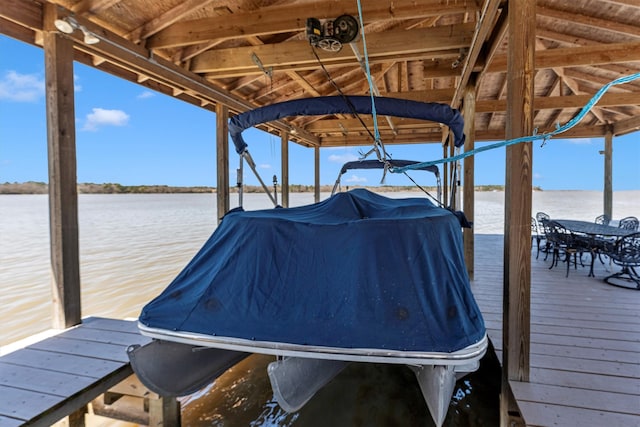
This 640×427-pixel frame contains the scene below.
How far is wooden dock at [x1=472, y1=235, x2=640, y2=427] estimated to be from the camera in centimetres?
179

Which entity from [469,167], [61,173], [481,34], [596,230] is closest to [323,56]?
[481,34]

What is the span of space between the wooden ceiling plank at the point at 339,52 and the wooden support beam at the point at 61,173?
1657 millimetres

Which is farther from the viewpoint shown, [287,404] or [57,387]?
[57,387]

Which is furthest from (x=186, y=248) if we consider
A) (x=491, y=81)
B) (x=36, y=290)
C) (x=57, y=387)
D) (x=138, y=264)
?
(x=491, y=81)

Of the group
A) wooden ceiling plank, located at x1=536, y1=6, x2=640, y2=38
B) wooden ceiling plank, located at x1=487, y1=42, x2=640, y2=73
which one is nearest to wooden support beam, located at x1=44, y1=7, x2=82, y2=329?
wooden ceiling plank, located at x1=536, y1=6, x2=640, y2=38

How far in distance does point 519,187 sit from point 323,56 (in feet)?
9.45

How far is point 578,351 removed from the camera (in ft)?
8.00

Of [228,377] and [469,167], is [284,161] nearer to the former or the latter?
[469,167]

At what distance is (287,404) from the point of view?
5.93ft

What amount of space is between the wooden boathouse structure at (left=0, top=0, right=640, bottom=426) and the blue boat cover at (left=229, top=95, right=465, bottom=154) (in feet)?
1.86

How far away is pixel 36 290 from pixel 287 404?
5.02m

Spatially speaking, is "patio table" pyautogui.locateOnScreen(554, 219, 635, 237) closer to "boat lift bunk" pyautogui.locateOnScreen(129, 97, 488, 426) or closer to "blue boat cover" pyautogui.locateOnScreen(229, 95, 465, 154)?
"blue boat cover" pyautogui.locateOnScreen(229, 95, 465, 154)

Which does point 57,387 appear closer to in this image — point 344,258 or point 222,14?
point 344,258

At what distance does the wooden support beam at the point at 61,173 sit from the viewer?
2.89m
